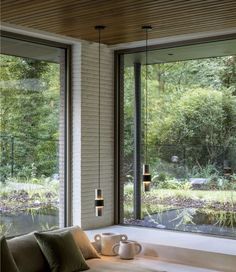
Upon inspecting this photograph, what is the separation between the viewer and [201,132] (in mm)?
6039

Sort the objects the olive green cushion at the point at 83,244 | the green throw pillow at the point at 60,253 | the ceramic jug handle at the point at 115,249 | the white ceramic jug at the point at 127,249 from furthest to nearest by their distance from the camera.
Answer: the ceramic jug handle at the point at 115,249
the white ceramic jug at the point at 127,249
the olive green cushion at the point at 83,244
the green throw pillow at the point at 60,253

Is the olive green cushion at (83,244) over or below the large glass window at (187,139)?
below

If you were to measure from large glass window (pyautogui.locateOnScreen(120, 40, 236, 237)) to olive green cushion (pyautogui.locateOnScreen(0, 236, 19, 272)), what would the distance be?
2451 millimetres

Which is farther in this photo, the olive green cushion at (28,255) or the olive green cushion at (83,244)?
the olive green cushion at (83,244)

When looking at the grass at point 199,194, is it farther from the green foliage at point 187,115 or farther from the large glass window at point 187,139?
the green foliage at point 187,115

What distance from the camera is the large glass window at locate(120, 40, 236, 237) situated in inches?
230

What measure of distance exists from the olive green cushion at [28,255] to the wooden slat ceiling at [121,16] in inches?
88.8

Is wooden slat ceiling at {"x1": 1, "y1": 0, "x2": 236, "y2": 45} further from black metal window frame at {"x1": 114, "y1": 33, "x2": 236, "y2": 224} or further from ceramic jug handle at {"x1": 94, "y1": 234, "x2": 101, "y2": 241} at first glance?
ceramic jug handle at {"x1": 94, "y1": 234, "x2": 101, "y2": 241}

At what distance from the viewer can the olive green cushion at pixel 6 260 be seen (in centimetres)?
430

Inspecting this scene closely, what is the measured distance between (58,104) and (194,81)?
1.76 metres

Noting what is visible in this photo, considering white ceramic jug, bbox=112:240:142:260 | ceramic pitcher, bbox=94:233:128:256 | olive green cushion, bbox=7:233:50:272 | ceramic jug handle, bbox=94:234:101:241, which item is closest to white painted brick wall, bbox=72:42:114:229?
ceramic jug handle, bbox=94:234:101:241

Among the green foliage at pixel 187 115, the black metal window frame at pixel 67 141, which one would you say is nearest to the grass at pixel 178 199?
the green foliage at pixel 187 115

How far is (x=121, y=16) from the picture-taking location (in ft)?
15.7

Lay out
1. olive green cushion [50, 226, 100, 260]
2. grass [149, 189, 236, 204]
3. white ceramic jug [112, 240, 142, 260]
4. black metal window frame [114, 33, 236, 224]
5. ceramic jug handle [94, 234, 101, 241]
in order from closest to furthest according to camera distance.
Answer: olive green cushion [50, 226, 100, 260] < white ceramic jug [112, 240, 142, 260] < ceramic jug handle [94, 234, 101, 241] < grass [149, 189, 236, 204] < black metal window frame [114, 33, 236, 224]
